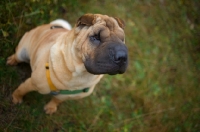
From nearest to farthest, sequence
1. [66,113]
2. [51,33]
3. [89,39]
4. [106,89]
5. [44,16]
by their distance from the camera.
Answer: [89,39] < [51,33] < [66,113] < [44,16] < [106,89]

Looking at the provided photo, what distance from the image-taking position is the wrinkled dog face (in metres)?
2.23

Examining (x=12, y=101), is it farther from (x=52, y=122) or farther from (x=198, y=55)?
(x=198, y=55)

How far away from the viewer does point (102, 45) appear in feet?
7.54

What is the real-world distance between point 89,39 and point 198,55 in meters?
4.96

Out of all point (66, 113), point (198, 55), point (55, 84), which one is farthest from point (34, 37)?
point (198, 55)

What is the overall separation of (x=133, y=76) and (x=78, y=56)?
2737 millimetres

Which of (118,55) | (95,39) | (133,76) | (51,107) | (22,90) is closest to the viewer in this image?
(118,55)

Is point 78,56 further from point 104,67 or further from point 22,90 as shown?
point 22,90

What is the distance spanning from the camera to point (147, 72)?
5.19 m

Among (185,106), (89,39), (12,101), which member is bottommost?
(185,106)

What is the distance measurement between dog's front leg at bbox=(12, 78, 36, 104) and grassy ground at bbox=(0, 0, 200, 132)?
0.12 metres

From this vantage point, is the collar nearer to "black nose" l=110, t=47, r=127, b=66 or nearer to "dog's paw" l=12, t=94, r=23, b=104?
"dog's paw" l=12, t=94, r=23, b=104

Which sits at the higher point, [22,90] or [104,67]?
[104,67]

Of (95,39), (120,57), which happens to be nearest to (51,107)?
(95,39)
